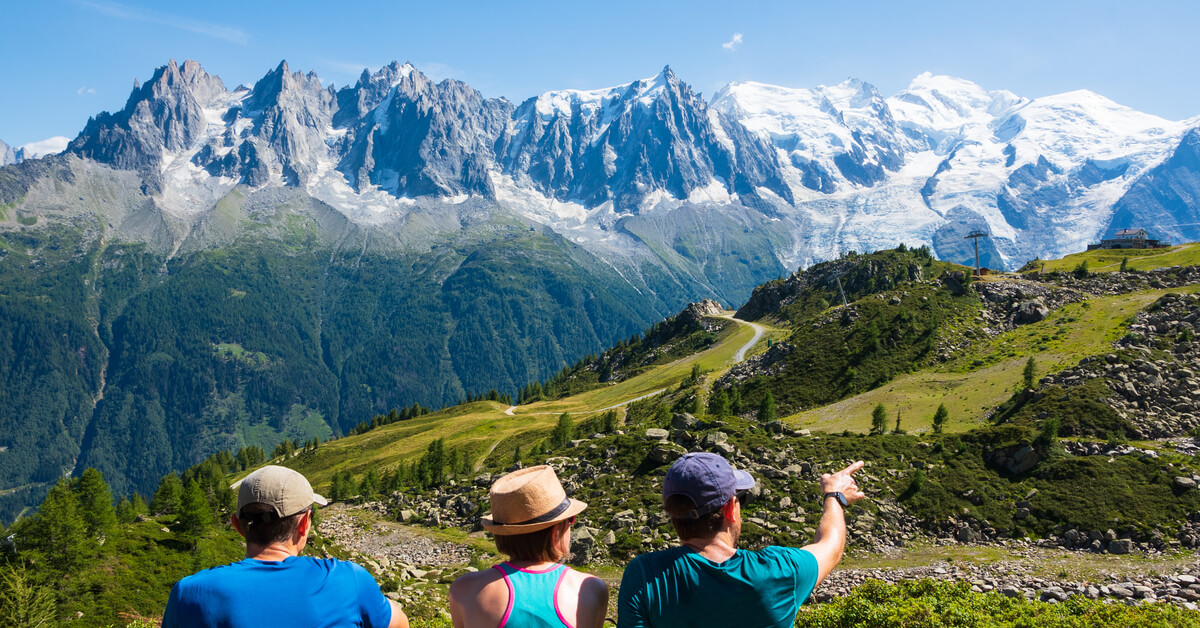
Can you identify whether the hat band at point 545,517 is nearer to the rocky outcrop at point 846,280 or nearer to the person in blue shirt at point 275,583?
the person in blue shirt at point 275,583

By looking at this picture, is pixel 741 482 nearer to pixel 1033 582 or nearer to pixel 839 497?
pixel 839 497

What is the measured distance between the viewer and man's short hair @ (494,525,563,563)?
7.20 m

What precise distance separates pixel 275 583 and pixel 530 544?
8.65 ft

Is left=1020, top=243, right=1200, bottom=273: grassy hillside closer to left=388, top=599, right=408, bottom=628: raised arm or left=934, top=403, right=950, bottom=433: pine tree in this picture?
left=934, top=403, right=950, bottom=433: pine tree

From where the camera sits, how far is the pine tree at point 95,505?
4234cm

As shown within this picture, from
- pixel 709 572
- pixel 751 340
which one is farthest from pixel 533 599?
pixel 751 340

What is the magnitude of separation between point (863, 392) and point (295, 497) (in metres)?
86.4

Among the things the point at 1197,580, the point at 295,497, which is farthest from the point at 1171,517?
the point at 295,497

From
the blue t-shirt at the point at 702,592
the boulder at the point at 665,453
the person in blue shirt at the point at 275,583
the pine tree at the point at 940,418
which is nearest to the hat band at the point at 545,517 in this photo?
the blue t-shirt at the point at 702,592

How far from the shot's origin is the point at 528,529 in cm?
709

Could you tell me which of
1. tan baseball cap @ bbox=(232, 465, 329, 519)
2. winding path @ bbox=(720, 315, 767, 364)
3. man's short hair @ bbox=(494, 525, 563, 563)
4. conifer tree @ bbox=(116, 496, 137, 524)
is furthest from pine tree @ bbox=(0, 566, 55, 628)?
winding path @ bbox=(720, 315, 767, 364)

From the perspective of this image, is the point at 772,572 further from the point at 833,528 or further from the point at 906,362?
the point at 906,362

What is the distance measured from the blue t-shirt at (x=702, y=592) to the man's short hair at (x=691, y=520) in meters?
0.20

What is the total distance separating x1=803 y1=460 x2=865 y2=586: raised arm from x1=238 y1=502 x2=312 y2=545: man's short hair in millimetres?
5866
